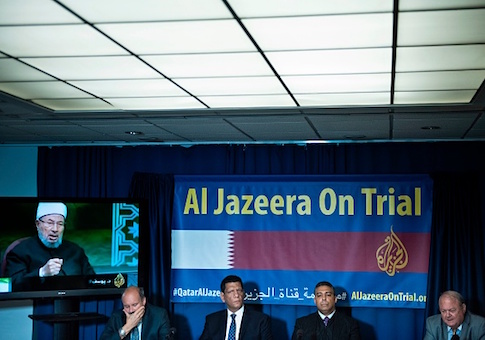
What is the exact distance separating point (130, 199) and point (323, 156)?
2.07 meters

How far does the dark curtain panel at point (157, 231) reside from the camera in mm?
7680

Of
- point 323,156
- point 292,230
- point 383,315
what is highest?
point 323,156

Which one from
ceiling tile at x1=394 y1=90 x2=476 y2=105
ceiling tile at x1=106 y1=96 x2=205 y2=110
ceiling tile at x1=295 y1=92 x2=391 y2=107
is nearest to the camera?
ceiling tile at x1=394 y1=90 x2=476 y2=105

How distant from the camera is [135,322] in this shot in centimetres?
636

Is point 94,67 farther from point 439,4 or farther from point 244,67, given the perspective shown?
point 439,4

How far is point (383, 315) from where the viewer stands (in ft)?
24.0

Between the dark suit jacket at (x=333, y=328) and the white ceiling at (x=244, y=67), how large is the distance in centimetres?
175

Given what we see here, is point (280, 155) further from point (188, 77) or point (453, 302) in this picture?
point (188, 77)

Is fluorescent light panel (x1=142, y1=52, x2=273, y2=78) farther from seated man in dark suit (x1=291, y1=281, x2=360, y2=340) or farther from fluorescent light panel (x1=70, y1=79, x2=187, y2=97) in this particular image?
seated man in dark suit (x1=291, y1=281, x2=360, y2=340)

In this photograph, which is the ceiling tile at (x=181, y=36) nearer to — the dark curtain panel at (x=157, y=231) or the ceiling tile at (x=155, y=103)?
the ceiling tile at (x=155, y=103)

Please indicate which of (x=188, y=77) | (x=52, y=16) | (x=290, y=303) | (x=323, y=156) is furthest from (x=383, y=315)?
(x=52, y=16)

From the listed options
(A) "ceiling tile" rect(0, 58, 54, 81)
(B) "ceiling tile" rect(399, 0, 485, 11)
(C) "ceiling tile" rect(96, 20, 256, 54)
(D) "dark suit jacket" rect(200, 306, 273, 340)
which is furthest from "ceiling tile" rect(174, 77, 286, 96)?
(D) "dark suit jacket" rect(200, 306, 273, 340)

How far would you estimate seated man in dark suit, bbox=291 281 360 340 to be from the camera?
6.48 metres

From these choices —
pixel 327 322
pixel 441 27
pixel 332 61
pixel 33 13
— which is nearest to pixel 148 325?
pixel 327 322
